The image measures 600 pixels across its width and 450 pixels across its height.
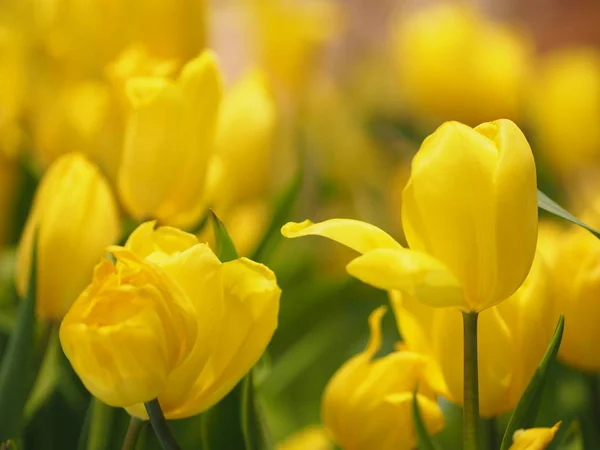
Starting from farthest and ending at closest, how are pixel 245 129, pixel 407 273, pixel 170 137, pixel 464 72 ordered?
1. pixel 464 72
2. pixel 245 129
3. pixel 170 137
4. pixel 407 273

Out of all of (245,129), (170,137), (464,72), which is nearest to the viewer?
(170,137)

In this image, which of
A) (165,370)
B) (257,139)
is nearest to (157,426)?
(165,370)

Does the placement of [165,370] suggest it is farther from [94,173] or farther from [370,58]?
[370,58]

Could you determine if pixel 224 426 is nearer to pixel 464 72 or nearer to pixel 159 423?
pixel 159 423

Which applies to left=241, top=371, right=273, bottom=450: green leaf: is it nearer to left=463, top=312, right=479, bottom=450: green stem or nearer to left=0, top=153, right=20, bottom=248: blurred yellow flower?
left=463, top=312, right=479, bottom=450: green stem

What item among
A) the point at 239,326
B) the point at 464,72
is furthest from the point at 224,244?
the point at 464,72

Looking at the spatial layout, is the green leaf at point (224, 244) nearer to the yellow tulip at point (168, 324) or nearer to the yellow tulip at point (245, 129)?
the yellow tulip at point (168, 324)

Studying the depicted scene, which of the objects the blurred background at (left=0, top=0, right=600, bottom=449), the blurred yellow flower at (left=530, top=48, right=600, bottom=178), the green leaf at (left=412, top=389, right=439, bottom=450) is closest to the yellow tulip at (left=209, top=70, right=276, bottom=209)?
the blurred background at (left=0, top=0, right=600, bottom=449)
